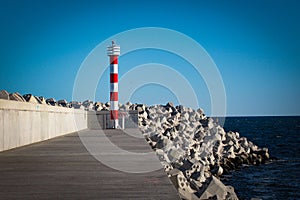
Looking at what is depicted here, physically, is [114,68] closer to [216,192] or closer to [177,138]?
[177,138]

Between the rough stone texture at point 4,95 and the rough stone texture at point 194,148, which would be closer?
the rough stone texture at point 4,95

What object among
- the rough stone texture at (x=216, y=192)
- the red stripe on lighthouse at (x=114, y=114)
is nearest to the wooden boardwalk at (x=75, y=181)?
the rough stone texture at (x=216, y=192)

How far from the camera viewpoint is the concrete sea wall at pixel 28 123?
561 centimetres

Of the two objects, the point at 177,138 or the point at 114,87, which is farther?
the point at 177,138

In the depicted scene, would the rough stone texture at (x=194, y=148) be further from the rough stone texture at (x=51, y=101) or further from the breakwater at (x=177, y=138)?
the rough stone texture at (x=51, y=101)

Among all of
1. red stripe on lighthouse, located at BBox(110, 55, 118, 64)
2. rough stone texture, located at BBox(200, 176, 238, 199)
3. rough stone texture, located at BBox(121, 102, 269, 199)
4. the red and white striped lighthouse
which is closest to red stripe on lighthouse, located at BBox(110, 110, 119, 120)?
the red and white striped lighthouse

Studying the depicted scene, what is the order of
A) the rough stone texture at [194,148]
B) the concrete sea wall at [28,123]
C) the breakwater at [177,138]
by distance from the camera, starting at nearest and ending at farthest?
the concrete sea wall at [28,123] → the breakwater at [177,138] → the rough stone texture at [194,148]

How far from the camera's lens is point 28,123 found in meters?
6.79

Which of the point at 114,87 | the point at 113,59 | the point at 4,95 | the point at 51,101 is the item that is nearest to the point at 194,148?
the point at 114,87

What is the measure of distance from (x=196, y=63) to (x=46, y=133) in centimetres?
1203

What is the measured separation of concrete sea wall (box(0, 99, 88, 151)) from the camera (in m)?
5.61

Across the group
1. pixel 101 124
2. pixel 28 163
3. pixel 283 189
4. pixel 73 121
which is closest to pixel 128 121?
pixel 101 124

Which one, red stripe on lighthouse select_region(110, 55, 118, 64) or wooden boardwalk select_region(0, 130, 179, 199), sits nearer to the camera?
wooden boardwalk select_region(0, 130, 179, 199)

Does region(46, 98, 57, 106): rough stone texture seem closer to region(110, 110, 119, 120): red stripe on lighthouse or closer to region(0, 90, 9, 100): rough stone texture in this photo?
region(110, 110, 119, 120): red stripe on lighthouse
